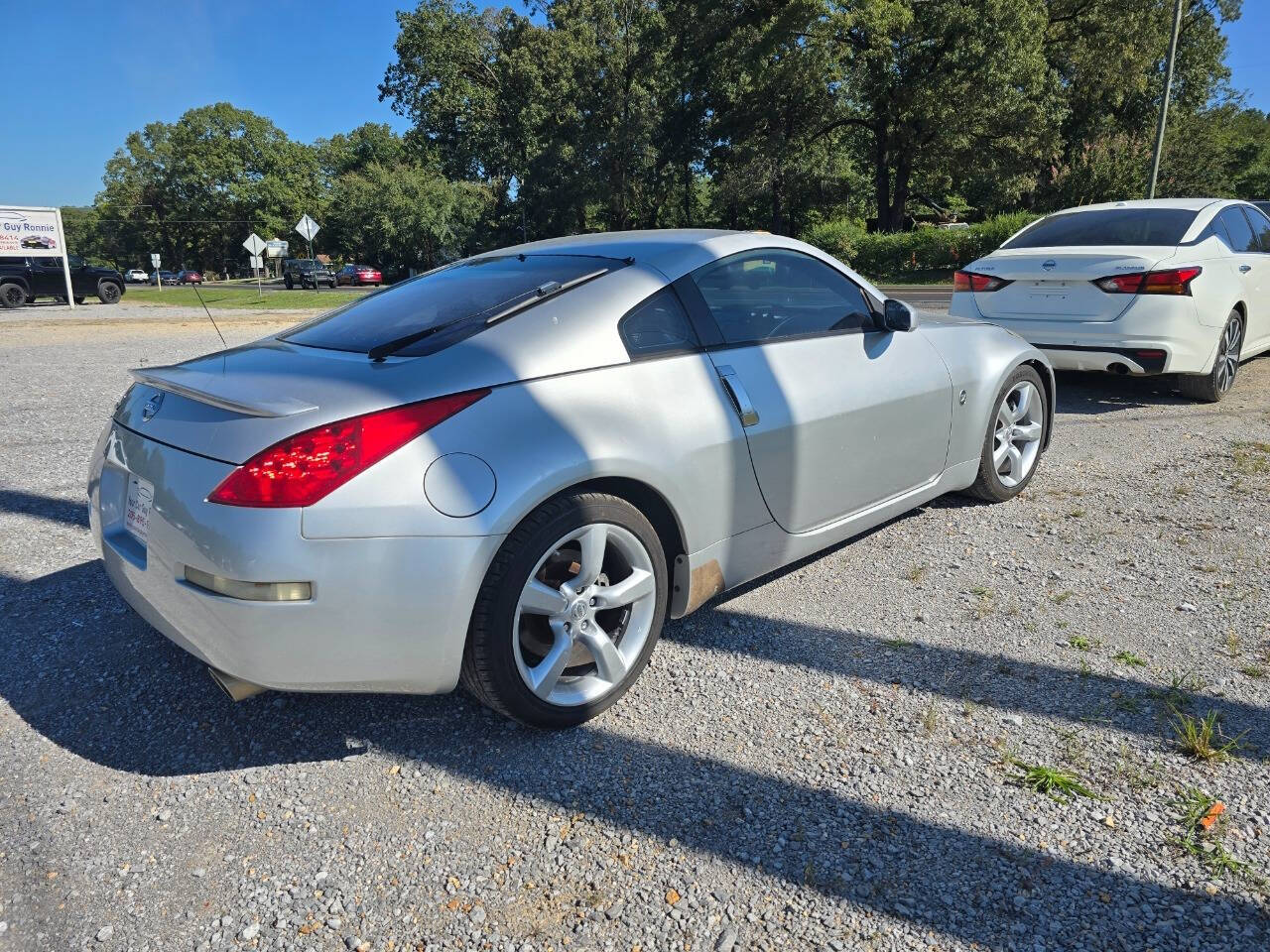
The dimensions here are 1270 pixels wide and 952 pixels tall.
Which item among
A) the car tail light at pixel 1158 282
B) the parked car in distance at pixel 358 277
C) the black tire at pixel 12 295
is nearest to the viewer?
the car tail light at pixel 1158 282

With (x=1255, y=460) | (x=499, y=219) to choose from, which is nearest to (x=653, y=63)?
(x=499, y=219)

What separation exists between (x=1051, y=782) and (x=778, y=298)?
2.01m

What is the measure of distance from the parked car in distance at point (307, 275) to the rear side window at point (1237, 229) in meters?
43.9

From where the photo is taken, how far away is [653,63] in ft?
144

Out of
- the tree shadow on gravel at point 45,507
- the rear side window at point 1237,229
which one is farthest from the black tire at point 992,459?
the tree shadow on gravel at point 45,507

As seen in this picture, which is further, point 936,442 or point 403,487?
point 936,442

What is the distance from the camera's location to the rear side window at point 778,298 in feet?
10.6

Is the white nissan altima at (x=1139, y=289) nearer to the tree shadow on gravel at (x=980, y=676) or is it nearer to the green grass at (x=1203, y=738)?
the tree shadow on gravel at (x=980, y=676)

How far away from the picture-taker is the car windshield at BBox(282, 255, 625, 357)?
9.47ft

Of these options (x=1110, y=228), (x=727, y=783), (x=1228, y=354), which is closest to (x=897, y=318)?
(x=727, y=783)

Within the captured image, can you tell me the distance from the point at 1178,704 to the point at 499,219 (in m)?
55.6

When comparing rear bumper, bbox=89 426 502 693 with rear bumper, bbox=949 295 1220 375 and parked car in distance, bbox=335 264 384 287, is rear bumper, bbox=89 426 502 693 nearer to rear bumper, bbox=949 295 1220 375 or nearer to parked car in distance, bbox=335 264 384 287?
rear bumper, bbox=949 295 1220 375

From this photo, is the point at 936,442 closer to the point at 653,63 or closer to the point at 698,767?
the point at 698,767

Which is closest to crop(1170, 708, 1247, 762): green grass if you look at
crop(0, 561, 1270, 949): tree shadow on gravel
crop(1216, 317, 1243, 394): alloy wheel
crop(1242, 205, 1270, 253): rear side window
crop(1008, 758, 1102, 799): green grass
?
crop(1008, 758, 1102, 799): green grass
